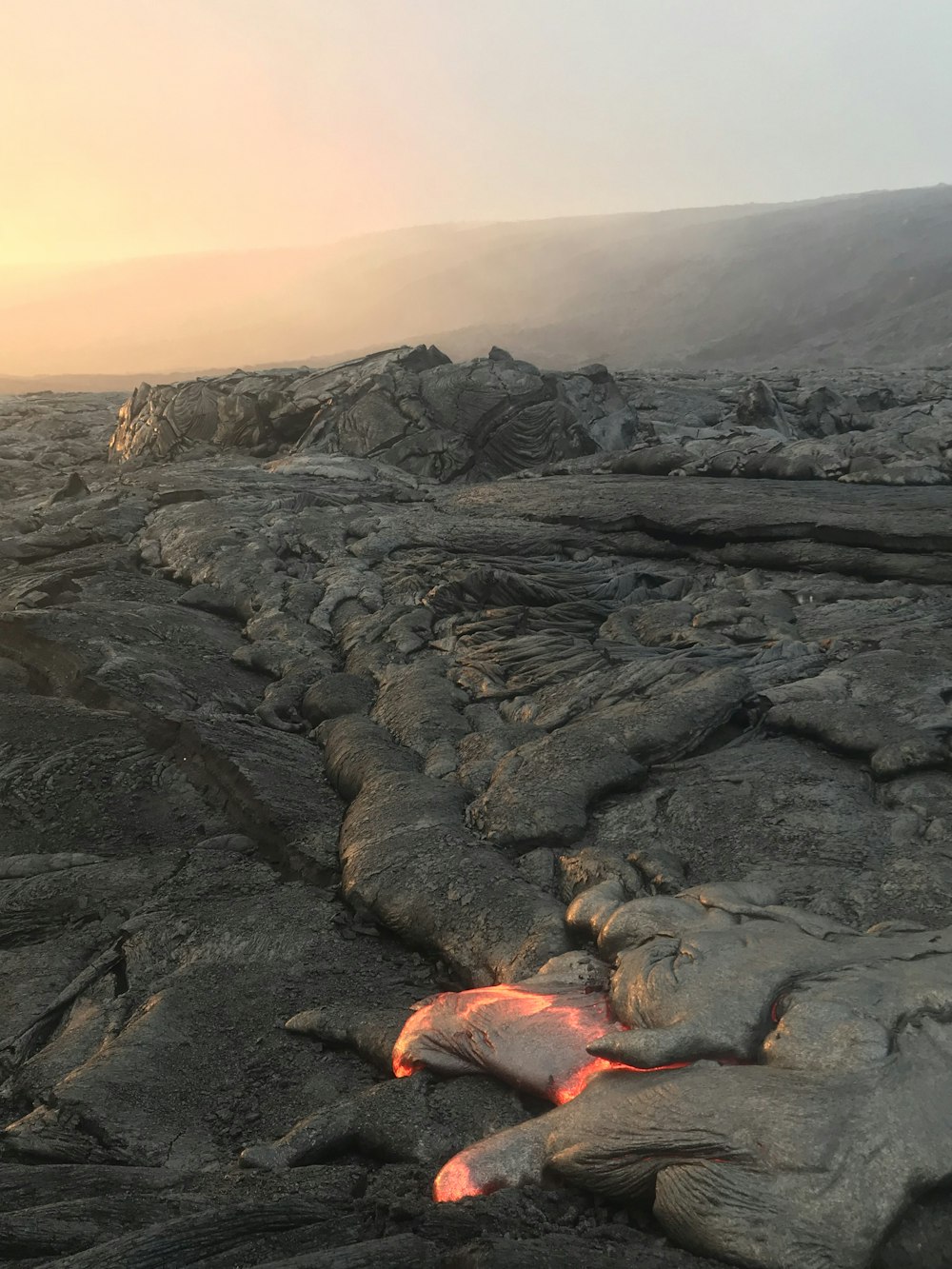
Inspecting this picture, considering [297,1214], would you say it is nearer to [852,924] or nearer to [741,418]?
[852,924]

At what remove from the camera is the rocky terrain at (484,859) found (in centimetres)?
366

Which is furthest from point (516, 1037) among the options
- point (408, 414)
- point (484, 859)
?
point (408, 414)

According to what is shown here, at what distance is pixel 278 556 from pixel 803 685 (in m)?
8.68

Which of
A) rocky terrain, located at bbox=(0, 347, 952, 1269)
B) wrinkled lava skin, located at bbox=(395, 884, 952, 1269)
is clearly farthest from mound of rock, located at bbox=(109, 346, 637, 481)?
wrinkled lava skin, located at bbox=(395, 884, 952, 1269)

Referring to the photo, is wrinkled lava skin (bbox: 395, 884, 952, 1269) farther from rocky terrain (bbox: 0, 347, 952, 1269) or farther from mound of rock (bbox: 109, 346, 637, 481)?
mound of rock (bbox: 109, 346, 637, 481)

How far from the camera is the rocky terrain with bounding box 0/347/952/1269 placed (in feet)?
12.0

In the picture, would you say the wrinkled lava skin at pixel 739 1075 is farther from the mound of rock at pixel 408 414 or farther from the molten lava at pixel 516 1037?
A: the mound of rock at pixel 408 414

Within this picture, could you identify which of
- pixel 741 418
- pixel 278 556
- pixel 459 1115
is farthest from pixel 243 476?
pixel 459 1115

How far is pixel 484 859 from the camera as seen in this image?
706 cm

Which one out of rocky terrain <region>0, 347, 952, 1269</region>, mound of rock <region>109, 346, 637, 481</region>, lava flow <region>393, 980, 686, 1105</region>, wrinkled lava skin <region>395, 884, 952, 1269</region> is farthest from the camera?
mound of rock <region>109, 346, 637, 481</region>

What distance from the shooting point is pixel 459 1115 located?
15.8 ft

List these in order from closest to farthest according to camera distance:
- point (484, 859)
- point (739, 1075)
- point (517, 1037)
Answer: point (739, 1075) < point (517, 1037) < point (484, 859)

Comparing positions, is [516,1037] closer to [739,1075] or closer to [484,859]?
[739,1075]

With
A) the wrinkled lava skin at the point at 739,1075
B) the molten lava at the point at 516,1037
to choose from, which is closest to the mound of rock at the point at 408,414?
the molten lava at the point at 516,1037
